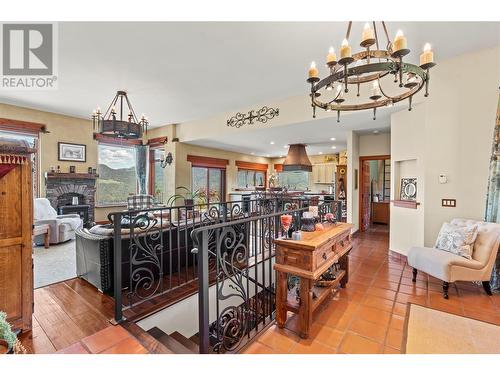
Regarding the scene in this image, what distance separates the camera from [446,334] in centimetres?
197

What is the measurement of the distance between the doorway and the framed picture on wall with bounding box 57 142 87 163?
7.28m

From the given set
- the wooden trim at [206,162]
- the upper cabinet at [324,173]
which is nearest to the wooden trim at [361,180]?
the upper cabinet at [324,173]

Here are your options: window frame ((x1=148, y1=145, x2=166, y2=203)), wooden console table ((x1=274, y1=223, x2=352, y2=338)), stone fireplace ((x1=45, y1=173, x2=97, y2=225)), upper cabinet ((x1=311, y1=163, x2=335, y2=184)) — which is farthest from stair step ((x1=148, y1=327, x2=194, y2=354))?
upper cabinet ((x1=311, y1=163, x2=335, y2=184))

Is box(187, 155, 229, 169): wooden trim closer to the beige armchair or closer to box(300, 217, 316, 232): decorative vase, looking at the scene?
box(300, 217, 316, 232): decorative vase

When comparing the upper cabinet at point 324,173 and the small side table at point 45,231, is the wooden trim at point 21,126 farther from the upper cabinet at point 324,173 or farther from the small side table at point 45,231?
the upper cabinet at point 324,173

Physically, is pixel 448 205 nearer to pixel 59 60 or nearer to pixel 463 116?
pixel 463 116

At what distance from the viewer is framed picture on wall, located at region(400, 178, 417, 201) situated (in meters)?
3.98

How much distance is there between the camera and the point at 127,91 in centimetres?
434

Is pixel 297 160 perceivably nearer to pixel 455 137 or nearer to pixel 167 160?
pixel 167 160
